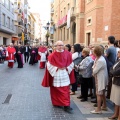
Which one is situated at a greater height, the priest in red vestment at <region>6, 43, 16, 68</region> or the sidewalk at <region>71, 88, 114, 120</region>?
the priest in red vestment at <region>6, 43, 16, 68</region>

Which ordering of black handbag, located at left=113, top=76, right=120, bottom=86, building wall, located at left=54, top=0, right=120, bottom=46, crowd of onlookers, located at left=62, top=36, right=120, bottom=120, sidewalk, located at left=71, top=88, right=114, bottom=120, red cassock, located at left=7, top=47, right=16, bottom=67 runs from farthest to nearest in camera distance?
building wall, located at left=54, top=0, right=120, bottom=46, red cassock, located at left=7, top=47, right=16, bottom=67, sidewalk, located at left=71, top=88, right=114, bottom=120, crowd of onlookers, located at left=62, top=36, right=120, bottom=120, black handbag, located at left=113, top=76, right=120, bottom=86

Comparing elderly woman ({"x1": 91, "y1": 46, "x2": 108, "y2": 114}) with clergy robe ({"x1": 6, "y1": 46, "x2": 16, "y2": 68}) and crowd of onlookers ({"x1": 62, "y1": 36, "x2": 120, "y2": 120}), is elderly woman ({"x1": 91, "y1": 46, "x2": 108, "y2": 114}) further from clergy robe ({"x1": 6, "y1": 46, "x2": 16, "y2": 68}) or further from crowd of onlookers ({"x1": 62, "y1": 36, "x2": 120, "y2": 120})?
clergy robe ({"x1": 6, "y1": 46, "x2": 16, "y2": 68})

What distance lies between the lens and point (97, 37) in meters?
22.3

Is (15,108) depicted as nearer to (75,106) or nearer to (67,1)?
(75,106)

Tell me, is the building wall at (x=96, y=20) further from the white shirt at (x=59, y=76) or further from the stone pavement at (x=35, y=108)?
the white shirt at (x=59, y=76)

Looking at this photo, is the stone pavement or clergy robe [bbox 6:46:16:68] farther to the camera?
clergy robe [bbox 6:46:16:68]

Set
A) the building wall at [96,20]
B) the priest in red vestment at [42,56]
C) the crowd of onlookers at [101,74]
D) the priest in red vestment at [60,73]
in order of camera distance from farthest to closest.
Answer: the building wall at [96,20] → the priest in red vestment at [42,56] → the priest in red vestment at [60,73] → the crowd of onlookers at [101,74]

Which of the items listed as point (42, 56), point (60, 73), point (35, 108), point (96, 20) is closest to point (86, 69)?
point (60, 73)

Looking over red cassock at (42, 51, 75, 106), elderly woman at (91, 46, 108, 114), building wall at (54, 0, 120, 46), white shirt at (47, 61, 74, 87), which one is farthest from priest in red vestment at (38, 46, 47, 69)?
elderly woman at (91, 46, 108, 114)

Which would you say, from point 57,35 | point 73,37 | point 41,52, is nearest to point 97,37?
point 41,52

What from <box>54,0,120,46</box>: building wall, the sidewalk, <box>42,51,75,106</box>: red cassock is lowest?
the sidewalk

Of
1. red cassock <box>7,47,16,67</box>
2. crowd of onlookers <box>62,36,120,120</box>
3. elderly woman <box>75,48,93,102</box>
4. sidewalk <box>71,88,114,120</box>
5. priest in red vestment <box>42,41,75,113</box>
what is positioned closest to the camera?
crowd of onlookers <box>62,36,120,120</box>

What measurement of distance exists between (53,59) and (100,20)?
17319 millimetres

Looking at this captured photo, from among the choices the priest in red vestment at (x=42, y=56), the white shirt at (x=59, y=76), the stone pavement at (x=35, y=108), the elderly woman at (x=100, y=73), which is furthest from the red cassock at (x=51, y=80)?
the priest in red vestment at (x=42, y=56)
